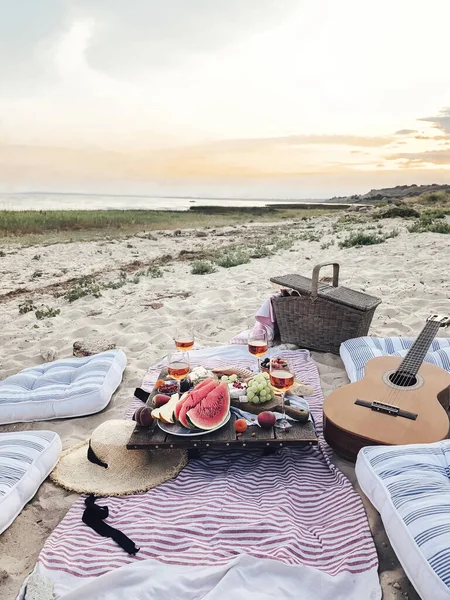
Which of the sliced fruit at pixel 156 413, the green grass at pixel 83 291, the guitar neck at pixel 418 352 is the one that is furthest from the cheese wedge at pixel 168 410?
the green grass at pixel 83 291

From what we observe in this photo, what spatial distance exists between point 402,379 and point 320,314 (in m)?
1.67

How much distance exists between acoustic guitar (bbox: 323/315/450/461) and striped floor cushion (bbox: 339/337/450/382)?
37cm

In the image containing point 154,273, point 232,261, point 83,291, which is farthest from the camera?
point 232,261

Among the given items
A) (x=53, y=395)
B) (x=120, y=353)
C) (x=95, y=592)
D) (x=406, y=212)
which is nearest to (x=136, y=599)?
(x=95, y=592)

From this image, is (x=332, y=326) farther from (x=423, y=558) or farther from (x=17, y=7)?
(x=17, y=7)

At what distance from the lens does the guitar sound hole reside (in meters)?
3.73

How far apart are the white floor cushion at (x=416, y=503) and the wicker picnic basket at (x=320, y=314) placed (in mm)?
→ 2423

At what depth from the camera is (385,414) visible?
129 inches

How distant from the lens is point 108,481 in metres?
3.23

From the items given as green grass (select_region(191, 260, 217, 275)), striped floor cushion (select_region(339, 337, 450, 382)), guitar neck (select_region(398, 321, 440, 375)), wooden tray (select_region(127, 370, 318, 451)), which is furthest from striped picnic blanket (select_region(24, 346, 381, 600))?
green grass (select_region(191, 260, 217, 275))

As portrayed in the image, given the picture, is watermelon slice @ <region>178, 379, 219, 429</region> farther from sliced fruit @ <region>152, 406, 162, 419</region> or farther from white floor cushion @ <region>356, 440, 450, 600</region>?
white floor cushion @ <region>356, 440, 450, 600</region>

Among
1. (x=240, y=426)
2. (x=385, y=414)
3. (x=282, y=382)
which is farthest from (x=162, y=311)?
(x=385, y=414)

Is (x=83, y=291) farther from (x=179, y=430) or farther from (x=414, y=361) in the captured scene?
(x=414, y=361)

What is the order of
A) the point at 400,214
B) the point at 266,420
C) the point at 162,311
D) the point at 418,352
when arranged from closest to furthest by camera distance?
the point at 266,420 → the point at 418,352 → the point at 162,311 → the point at 400,214
